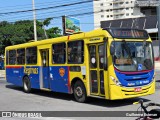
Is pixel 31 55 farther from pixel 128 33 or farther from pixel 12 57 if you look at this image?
pixel 128 33

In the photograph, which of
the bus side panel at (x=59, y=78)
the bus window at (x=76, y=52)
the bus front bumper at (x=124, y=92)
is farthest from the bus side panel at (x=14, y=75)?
the bus front bumper at (x=124, y=92)

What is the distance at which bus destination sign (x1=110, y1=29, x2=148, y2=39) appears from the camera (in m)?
11.5

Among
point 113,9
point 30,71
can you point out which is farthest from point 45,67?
point 113,9

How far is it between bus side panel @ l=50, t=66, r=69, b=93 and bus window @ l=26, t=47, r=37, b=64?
202cm


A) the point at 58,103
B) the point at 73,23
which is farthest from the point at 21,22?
the point at 58,103

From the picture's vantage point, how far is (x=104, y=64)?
1133 cm

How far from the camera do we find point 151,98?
42.6 feet

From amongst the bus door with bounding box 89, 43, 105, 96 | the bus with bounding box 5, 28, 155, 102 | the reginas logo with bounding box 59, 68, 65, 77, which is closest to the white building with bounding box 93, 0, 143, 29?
the reginas logo with bounding box 59, 68, 65, 77

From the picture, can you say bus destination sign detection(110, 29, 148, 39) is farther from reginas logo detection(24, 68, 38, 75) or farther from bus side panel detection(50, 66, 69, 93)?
reginas logo detection(24, 68, 38, 75)

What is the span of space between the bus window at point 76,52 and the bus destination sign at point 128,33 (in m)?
1.49

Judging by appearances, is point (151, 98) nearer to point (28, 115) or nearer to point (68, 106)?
point (68, 106)

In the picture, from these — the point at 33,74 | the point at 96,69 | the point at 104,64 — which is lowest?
→ the point at 33,74

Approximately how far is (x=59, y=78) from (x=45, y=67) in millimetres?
1500

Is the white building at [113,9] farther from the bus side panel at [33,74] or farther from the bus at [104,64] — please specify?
the bus at [104,64]
